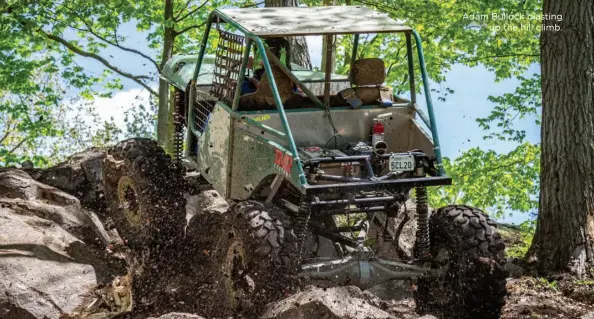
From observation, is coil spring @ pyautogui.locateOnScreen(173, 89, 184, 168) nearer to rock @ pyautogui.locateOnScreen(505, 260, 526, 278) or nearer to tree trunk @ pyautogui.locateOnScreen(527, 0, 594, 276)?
rock @ pyautogui.locateOnScreen(505, 260, 526, 278)

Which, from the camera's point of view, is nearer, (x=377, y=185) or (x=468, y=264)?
(x=377, y=185)

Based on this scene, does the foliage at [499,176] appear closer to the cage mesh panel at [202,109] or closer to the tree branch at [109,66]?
the tree branch at [109,66]

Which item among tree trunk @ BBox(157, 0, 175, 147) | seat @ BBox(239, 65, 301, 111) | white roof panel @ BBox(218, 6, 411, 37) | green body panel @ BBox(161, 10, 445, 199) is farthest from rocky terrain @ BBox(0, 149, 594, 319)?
tree trunk @ BBox(157, 0, 175, 147)

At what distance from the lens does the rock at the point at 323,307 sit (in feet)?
17.9

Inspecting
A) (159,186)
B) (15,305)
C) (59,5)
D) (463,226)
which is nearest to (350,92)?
(463,226)

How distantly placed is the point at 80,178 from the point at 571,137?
534 cm

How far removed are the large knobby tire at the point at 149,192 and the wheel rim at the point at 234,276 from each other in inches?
68.2

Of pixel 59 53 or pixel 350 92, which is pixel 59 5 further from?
pixel 350 92

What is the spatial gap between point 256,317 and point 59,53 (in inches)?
489

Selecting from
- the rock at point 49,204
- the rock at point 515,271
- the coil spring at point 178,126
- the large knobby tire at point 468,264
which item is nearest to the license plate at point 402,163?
the large knobby tire at point 468,264

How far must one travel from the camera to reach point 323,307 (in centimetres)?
545

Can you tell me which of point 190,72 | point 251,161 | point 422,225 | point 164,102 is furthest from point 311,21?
point 164,102

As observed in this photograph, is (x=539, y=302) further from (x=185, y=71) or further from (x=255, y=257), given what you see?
(x=185, y=71)

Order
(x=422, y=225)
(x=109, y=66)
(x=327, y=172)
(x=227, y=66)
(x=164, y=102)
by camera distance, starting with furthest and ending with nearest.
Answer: (x=109, y=66) < (x=164, y=102) < (x=227, y=66) < (x=422, y=225) < (x=327, y=172)
